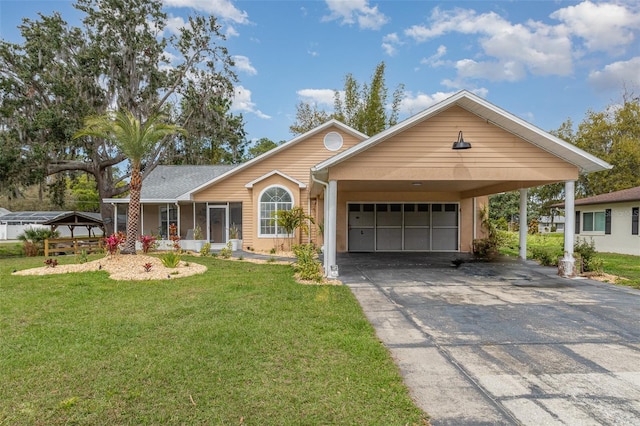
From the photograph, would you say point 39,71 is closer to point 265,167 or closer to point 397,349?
point 265,167

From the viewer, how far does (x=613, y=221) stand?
16.3 meters

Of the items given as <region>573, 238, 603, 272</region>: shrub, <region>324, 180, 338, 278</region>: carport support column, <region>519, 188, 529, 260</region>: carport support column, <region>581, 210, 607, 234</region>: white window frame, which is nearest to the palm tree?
<region>324, 180, 338, 278</region>: carport support column

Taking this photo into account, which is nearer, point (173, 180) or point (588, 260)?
point (588, 260)

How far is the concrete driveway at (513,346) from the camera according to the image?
2916 millimetres

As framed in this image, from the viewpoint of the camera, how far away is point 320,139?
1560cm

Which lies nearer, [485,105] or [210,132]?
[485,105]

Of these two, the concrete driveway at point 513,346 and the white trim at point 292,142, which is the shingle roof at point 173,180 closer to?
the white trim at point 292,142

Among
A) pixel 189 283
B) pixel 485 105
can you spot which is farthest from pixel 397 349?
pixel 485 105

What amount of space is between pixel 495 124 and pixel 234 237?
36.6 ft

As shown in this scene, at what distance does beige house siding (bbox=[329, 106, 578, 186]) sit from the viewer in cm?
839

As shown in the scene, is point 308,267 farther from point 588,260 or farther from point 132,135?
point 588,260

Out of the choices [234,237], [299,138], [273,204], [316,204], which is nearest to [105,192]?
[234,237]

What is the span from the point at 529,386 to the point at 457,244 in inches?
493

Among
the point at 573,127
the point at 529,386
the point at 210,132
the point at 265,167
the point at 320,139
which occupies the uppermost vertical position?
the point at 573,127
